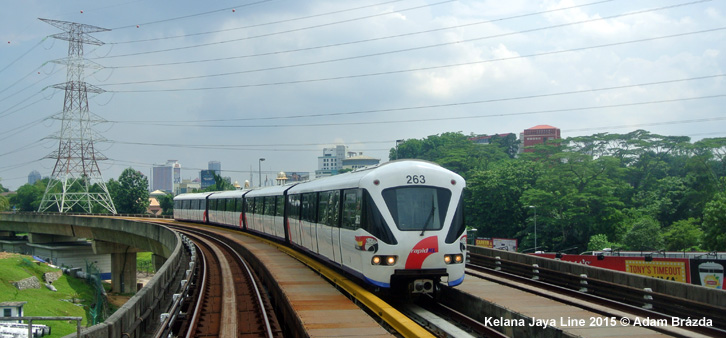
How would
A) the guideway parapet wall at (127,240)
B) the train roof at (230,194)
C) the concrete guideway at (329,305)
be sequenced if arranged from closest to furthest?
1. the guideway parapet wall at (127,240)
2. the concrete guideway at (329,305)
3. the train roof at (230,194)

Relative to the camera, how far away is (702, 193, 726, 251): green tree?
1615 inches

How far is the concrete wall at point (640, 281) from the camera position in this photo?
41.8 ft

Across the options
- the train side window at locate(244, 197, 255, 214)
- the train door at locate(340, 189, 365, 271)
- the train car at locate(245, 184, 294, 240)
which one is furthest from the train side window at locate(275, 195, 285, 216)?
the train door at locate(340, 189, 365, 271)

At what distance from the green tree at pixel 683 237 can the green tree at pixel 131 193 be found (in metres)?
103

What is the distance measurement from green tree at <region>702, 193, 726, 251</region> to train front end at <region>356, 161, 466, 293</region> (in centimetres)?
3408

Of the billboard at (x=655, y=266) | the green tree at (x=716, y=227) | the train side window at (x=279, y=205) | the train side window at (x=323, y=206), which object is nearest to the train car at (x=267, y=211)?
the train side window at (x=279, y=205)

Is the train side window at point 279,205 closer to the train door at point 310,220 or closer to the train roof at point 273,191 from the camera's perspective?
the train roof at point 273,191

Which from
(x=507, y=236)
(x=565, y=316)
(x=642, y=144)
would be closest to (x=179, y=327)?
(x=565, y=316)

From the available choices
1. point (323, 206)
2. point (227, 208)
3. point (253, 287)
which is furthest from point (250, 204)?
point (323, 206)

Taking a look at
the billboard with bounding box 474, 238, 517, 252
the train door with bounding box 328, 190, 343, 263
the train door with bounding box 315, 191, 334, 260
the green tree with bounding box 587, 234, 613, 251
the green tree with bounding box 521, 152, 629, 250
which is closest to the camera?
the train door with bounding box 328, 190, 343, 263

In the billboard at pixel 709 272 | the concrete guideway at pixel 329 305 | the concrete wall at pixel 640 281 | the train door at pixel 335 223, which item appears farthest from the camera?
the billboard at pixel 709 272

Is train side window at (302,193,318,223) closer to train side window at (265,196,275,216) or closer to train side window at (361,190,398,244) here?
train side window at (361,190,398,244)

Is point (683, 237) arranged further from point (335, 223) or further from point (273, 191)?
point (335, 223)

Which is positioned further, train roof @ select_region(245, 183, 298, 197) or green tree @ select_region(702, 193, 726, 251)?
green tree @ select_region(702, 193, 726, 251)
